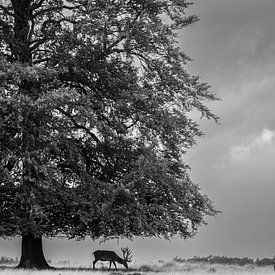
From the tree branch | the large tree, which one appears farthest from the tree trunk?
the tree branch

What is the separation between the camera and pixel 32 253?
31.3 metres

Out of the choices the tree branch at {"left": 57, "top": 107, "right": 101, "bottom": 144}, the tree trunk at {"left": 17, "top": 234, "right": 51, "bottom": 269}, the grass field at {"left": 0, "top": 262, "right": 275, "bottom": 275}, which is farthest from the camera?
the tree trunk at {"left": 17, "top": 234, "right": 51, "bottom": 269}

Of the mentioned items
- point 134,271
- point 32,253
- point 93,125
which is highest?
point 93,125

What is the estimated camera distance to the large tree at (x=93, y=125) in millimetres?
28016

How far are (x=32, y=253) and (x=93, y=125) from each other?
8.30 metres

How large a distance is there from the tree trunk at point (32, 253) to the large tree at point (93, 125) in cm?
6

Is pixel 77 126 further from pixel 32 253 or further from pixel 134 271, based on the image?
pixel 134 271

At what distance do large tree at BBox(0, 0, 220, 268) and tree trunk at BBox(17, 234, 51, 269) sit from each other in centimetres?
6

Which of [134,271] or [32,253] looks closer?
[134,271]

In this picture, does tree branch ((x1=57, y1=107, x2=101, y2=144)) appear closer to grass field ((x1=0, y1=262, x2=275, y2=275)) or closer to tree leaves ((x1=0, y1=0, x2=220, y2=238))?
tree leaves ((x1=0, y1=0, x2=220, y2=238))

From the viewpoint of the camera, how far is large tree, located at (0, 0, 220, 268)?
28016 mm

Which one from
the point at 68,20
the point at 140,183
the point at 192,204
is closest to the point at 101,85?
the point at 68,20

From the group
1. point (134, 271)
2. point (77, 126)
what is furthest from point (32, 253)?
point (77, 126)

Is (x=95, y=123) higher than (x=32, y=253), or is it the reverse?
(x=95, y=123)
